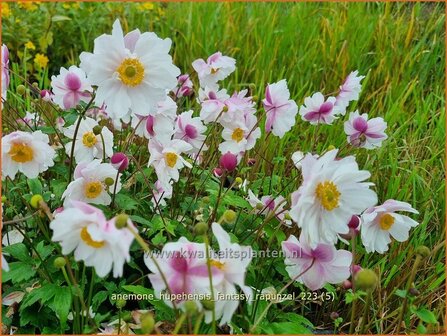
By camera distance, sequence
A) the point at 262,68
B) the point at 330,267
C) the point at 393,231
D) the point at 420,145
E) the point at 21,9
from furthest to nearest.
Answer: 1. the point at 21,9
2. the point at 262,68
3. the point at 420,145
4. the point at 393,231
5. the point at 330,267

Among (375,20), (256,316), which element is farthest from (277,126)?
(375,20)

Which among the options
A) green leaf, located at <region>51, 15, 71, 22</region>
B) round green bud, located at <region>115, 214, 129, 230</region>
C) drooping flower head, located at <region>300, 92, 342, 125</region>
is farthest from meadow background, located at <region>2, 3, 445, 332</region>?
round green bud, located at <region>115, 214, 129, 230</region>

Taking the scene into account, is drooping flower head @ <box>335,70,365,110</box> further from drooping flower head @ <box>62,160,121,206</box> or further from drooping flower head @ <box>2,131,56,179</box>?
drooping flower head @ <box>2,131,56,179</box>

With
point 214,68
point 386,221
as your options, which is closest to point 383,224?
point 386,221

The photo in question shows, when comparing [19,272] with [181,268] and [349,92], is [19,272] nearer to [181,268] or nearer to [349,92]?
[181,268]

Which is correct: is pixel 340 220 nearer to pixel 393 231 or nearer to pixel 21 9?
pixel 393 231
